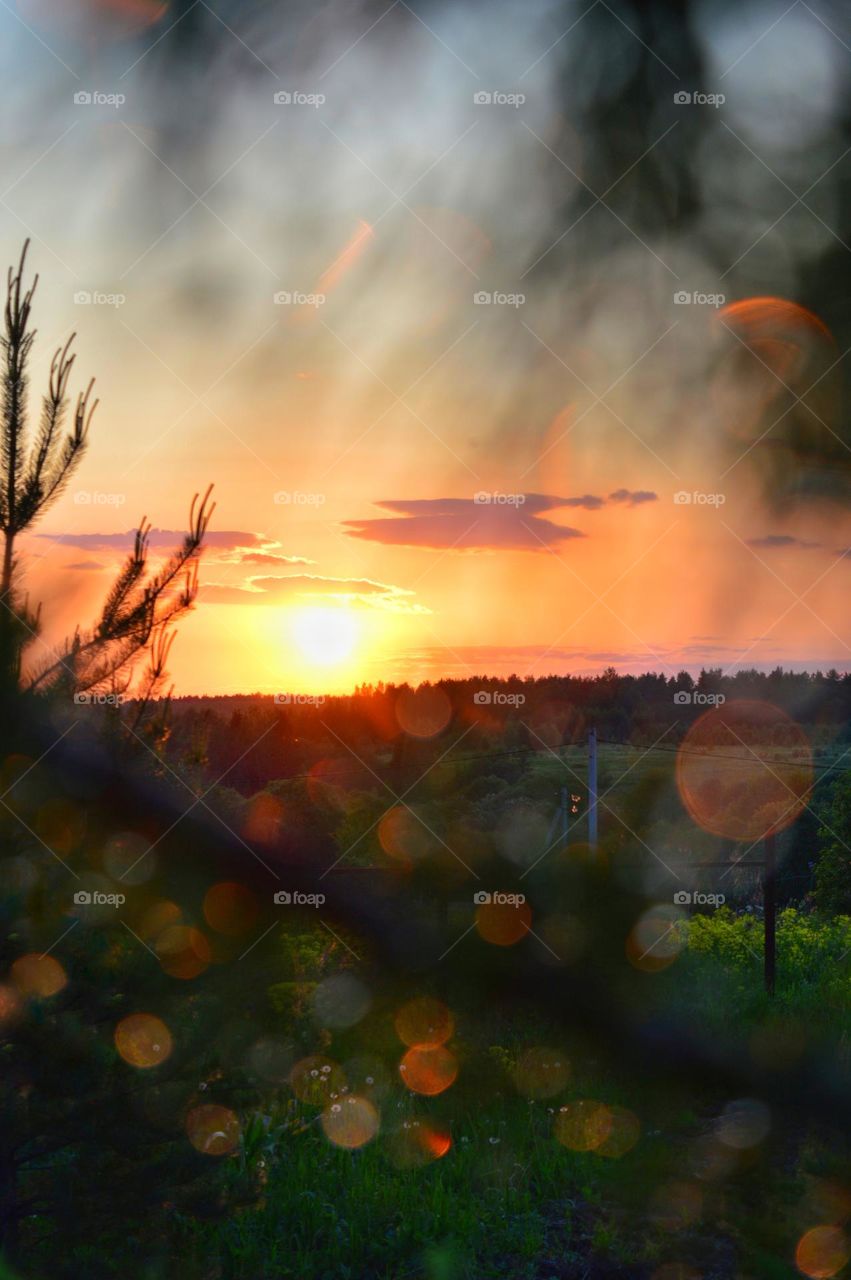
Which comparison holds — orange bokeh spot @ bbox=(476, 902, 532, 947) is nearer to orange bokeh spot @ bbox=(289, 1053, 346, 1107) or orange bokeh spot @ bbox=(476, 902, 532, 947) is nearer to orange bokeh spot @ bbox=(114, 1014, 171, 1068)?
orange bokeh spot @ bbox=(114, 1014, 171, 1068)

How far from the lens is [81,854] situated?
3.65 m

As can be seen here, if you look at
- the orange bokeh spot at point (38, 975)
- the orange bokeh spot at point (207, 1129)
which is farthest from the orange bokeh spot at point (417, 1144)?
the orange bokeh spot at point (38, 975)

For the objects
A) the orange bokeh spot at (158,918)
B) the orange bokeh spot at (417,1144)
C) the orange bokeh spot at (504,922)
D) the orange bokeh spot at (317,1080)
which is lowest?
the orange bokeh spot at (417,1144)

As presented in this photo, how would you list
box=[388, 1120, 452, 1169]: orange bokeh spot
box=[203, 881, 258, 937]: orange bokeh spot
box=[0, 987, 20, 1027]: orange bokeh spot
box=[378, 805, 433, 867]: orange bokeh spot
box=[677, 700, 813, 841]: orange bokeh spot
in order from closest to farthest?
box=[203, 881, 258, 937]: orange bokeh spot, box=[0, 987, 20, 1027]: orange bokeh spot, box=[378, 805, 433, 867]: orange bokeh spot, box=[388, 1120, 452, 1169]: orange bokeh spot, box=[677, 700, 813, 841]: orange bokeh spot

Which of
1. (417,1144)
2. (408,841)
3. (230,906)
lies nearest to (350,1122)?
(417,1144)

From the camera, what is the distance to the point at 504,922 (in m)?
2.68

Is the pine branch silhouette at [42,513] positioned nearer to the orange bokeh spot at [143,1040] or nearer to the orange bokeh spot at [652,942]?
the orange bokeh spot at [143,1040]

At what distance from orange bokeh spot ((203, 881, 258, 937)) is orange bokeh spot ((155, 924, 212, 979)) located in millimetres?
918

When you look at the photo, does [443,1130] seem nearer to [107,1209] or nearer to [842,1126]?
[107,1209]

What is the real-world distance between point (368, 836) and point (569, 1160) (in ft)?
6.72

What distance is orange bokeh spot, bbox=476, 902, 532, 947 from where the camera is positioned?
2.02 m

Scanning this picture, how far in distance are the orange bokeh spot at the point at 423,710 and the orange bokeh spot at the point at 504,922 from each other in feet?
12.6

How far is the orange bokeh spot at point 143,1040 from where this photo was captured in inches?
154

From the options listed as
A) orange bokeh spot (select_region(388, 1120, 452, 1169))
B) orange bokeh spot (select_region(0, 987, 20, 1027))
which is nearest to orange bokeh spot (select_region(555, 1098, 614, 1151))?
orange bokeh spot (select_region(388, 1120, 452, 1169))
